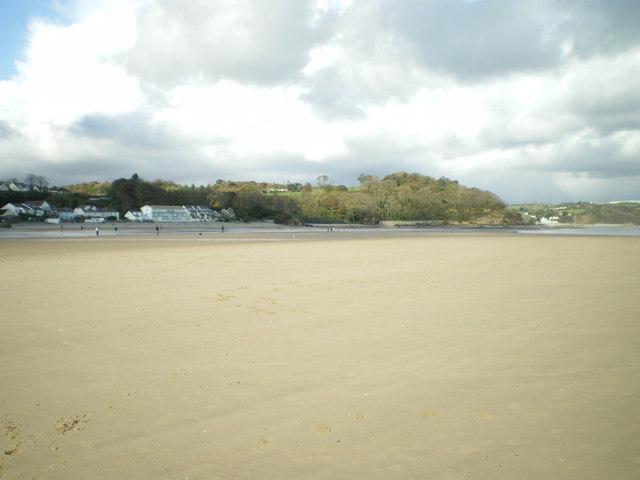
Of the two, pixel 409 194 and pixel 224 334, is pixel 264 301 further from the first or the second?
pixel 409 194

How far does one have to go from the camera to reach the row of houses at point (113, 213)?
91438mm

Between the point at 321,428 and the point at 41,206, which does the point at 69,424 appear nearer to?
the point at 321,428

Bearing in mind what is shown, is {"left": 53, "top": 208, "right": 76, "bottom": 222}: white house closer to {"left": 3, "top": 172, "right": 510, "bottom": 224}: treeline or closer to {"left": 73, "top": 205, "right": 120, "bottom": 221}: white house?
{"left": 73, "top": 205, "right": 120, "bottom": 221}: white house

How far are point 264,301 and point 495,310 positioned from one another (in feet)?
Answer: 16.6

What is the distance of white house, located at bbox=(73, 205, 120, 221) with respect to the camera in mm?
97100

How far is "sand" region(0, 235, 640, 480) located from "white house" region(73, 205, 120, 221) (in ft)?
326

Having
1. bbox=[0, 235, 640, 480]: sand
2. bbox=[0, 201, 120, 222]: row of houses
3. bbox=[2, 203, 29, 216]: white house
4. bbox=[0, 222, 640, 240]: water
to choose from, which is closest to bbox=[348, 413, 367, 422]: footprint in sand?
bbox=[0, 235, 640, 480]: sand

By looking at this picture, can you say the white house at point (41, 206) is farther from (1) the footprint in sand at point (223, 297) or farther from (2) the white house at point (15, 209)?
(1) the footprint in sand at point (223, 297)

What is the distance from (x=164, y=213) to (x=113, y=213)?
11.7 metres

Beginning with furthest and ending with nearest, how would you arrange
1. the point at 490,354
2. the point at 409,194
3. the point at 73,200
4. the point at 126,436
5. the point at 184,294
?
the point at 409,194 → the point at 73,200 → the point at 184,294 → the point at 490,354 → the point at 126,436

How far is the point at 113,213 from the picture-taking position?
3959 inches

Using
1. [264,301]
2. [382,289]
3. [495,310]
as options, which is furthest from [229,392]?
[382,289]

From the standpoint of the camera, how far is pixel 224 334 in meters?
7.01

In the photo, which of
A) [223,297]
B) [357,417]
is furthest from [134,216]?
[357,417]
